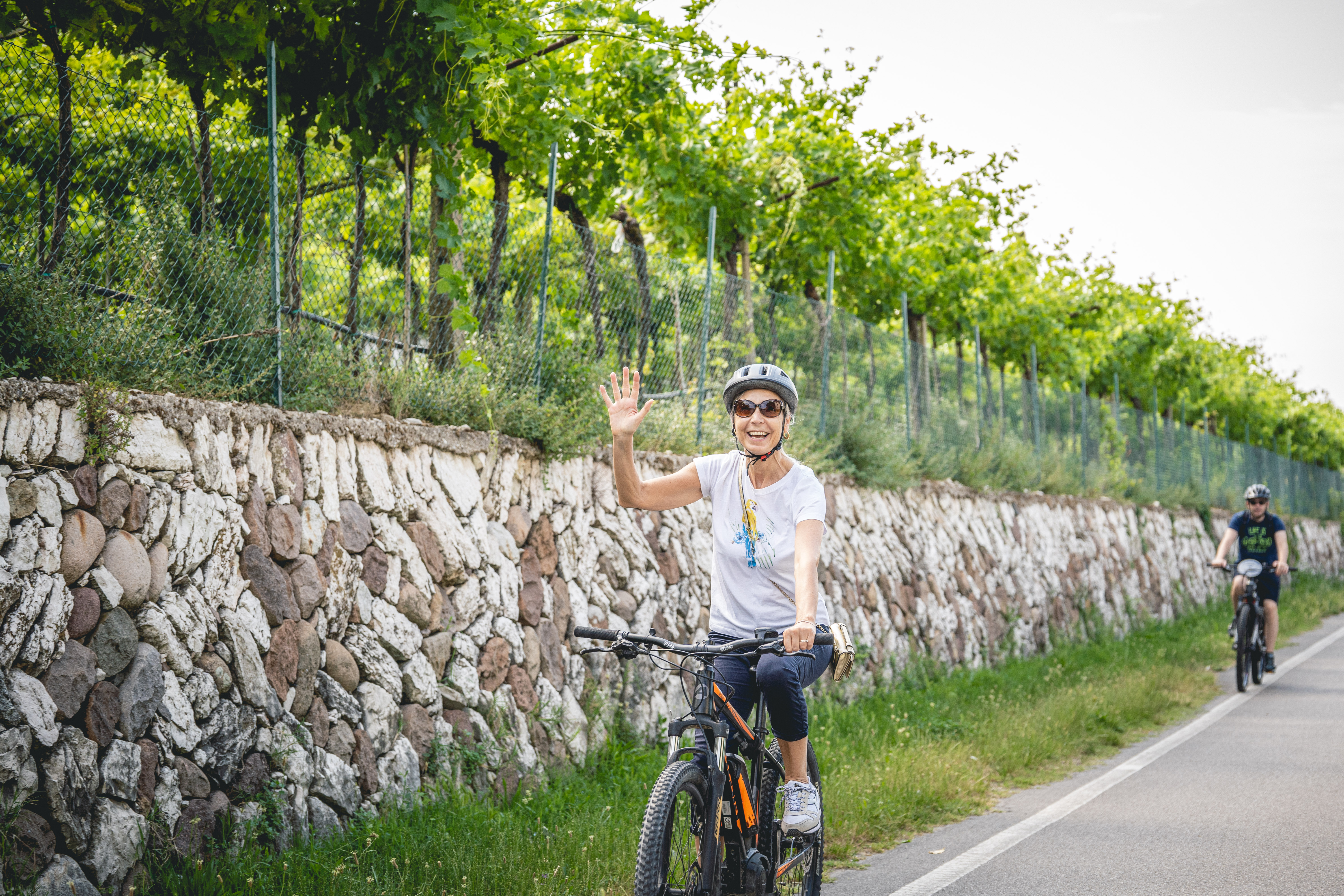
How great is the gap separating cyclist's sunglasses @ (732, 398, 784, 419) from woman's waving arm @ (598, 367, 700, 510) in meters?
0.31

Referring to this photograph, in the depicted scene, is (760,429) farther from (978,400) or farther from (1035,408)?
(1035,408)

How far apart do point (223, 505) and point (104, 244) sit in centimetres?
143

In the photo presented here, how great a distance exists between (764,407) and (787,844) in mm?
1693

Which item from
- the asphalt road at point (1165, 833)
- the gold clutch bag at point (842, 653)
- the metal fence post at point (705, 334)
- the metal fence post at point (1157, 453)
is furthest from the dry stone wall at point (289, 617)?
the metal fence post at point (1157, 453)

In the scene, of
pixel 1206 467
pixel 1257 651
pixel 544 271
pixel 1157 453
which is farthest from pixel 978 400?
pixel 1206 467

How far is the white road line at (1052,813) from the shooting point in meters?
5.47

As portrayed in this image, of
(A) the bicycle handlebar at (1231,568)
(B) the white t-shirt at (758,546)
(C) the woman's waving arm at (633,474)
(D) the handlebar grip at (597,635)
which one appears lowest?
(A) the bicycle handlebar at (1231,568)

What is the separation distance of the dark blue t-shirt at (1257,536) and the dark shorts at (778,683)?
1036 cm

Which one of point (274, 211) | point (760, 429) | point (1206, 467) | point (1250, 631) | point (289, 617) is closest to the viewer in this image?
point (760, 429)

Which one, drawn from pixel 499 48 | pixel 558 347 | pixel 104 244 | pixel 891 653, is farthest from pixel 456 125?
pixel 891 653

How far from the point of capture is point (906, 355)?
1472cm

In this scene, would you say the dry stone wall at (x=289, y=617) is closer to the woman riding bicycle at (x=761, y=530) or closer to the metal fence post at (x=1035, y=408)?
the woman riding bicycle at (x=761, y=530)

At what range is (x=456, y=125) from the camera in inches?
292

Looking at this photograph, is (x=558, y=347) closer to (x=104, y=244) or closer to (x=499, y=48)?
(x=499, y=48)
